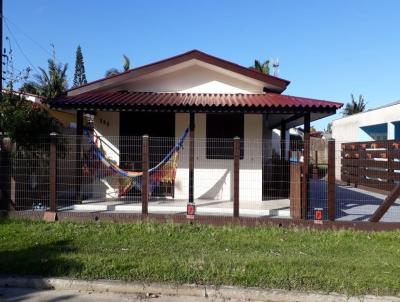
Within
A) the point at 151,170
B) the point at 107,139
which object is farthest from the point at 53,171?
the point at 107,139

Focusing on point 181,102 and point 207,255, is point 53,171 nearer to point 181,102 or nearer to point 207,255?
point 181,102

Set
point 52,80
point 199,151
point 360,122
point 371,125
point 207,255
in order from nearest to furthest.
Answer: point 207,255, point 199,151, point 371,125, point 360,122, point 52,80

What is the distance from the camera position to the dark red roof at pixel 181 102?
10.4m

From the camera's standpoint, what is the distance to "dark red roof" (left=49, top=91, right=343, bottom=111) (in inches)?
409

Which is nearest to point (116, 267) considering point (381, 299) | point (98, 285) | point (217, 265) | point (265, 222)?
point (98, 285)

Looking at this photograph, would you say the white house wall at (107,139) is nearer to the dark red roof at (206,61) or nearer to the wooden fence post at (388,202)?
the dark red roof at (206,61)

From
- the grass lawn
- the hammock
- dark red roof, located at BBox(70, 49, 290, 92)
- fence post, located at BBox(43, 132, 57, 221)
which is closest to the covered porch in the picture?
the hammock

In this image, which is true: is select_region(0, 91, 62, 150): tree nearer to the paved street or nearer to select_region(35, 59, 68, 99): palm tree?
the paved street

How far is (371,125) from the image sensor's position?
21.9 metres

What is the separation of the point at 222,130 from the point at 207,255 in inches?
233

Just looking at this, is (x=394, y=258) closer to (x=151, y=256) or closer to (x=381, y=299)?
(x=381, y=299)

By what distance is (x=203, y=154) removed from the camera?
12266mm

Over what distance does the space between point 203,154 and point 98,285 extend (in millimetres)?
6881

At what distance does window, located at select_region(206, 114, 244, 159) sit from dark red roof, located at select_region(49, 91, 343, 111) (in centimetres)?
68
